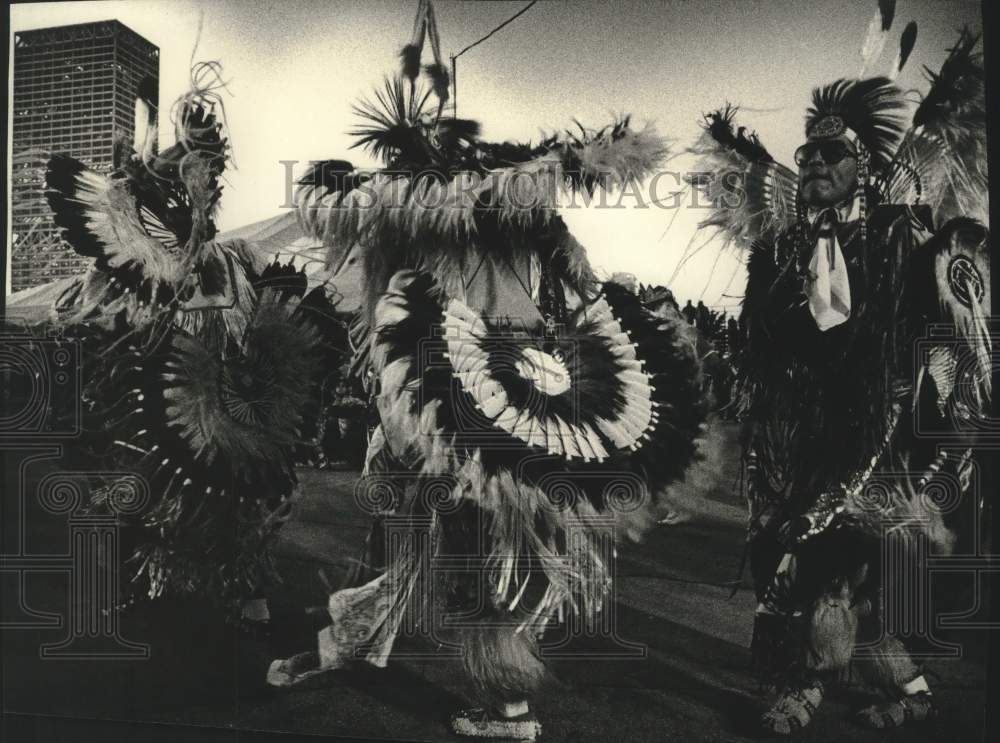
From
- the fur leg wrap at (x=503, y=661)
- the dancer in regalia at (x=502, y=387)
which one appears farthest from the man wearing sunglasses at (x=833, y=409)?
the fur leg wrap at (x=503, y=661)

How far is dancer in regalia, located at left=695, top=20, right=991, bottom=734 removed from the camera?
92.7 inches

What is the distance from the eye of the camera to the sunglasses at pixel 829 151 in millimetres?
2398

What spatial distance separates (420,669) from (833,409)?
1.40 meters

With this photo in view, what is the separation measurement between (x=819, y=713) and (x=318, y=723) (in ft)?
4.79

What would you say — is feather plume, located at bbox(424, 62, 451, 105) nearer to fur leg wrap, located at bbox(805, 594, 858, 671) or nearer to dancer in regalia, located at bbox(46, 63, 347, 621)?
dancer in regalia, located at bbox(46, 63, 347, 621)

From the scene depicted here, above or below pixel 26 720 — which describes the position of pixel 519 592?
above

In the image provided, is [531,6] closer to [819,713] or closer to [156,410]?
[156,410]

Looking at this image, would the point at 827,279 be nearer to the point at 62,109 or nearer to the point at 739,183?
the point at 739,183

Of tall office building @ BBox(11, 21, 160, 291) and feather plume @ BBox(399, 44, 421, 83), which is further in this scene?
tall office building @ BBox(11, 21, 160, 291)

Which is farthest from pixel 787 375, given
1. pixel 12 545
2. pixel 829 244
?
pixel 12 545

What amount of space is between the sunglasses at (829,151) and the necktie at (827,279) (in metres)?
0.14

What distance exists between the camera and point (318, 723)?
2672 mm

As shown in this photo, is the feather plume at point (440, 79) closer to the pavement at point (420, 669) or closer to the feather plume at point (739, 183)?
the feather plume at point (739, 183)

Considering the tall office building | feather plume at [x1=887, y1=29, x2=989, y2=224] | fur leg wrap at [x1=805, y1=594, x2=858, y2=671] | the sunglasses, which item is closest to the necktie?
the sunglasses
